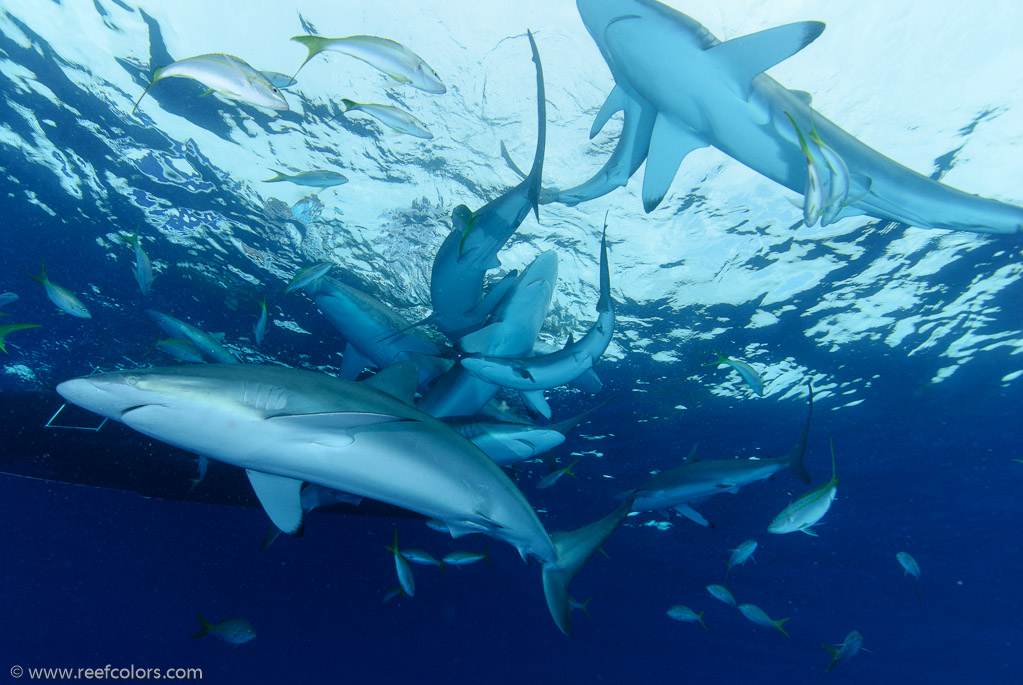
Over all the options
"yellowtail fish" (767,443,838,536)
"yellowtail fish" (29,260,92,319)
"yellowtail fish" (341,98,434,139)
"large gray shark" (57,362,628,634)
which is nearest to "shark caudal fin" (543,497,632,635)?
"large gray shark" (57,362,628,634)

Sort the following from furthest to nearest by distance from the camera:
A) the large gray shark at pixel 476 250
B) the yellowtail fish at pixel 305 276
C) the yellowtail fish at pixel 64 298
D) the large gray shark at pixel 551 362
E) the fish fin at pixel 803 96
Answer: the yellowtail fish at pixel 305 276 < the yellowtail fish at pixel 64 298 < the large gray shark at pixel 551 362 < the large gray shark at pixel 476 250 < the fish fin at pixel 803 96

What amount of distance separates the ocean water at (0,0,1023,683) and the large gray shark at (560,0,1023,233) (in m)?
1.58

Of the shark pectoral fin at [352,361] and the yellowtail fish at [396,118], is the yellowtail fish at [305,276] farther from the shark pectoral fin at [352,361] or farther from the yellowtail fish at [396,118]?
the shark pectoral fin at [352,361]

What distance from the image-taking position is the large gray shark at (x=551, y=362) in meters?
4.86

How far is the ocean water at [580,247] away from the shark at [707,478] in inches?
124

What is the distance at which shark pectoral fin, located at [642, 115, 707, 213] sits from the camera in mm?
4172

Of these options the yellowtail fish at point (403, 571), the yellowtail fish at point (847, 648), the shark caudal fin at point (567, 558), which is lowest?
the yellowtail fish at point (847, 648)

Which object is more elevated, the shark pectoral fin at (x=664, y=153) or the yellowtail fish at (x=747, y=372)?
the shark pectoral fin at (x=664, y=153)

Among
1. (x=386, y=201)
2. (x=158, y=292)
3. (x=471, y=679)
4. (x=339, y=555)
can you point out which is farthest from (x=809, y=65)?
(x=471, y=679)

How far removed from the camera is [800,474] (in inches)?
Answer: 234

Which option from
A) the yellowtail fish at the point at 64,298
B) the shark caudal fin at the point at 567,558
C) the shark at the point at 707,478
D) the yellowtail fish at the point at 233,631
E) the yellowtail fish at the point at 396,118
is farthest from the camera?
the yellowtail fish at the point at 233,631

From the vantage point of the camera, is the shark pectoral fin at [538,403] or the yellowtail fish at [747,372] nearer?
the yellowtail fish at [747,372]

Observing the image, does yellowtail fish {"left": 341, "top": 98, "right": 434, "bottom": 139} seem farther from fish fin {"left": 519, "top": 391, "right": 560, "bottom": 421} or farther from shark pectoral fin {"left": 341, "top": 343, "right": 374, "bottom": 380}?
shark pectoral fin {"left": 341, "top": 343, "right": 374, "bottom": 380}

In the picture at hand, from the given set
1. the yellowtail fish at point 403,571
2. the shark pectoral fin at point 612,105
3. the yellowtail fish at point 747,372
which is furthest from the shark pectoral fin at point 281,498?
the yellowtail fish at point 747,372
